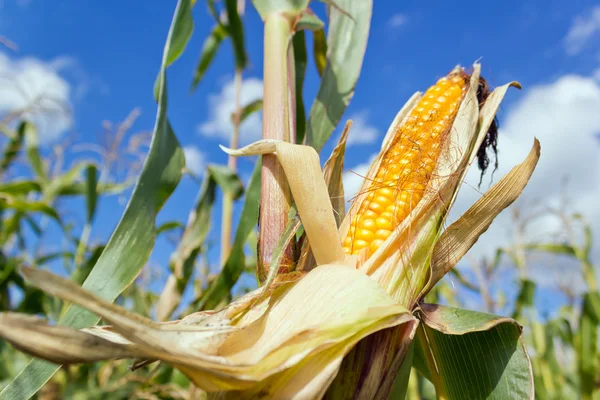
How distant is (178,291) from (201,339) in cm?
111

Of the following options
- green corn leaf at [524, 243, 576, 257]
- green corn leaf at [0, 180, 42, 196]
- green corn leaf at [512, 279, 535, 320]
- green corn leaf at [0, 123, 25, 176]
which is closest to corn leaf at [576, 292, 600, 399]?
green corn leaf at [512, 279, 535, 320]

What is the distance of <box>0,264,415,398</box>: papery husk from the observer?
41cm

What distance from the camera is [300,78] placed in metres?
1.30

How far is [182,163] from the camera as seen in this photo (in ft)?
3.33

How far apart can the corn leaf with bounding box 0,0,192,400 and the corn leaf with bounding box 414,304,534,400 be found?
0.50 meters

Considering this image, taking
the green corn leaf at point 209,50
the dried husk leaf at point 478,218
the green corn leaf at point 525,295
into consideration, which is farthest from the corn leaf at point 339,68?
the green corn leaf at point 525,295

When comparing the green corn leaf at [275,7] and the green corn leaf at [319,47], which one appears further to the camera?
the green corn leaf at [319,47]

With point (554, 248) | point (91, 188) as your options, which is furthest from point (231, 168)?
point (554, 248)

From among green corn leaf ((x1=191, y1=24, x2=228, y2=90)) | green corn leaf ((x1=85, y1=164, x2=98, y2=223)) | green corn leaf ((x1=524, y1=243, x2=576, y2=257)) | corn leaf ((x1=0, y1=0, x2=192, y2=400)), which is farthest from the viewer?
green corn leaf ((x1=524, y1=243, x2=576, y2=257))

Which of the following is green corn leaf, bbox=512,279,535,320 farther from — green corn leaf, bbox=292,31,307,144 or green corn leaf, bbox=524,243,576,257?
green corn leaf, bbox=292,31,307,144

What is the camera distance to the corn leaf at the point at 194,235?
1.56 metres

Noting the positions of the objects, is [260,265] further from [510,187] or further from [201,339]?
[510,187]

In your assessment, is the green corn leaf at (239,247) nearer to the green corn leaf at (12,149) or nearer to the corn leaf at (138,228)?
the corn leaf at (138,228)

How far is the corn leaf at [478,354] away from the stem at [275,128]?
0.85 feet
